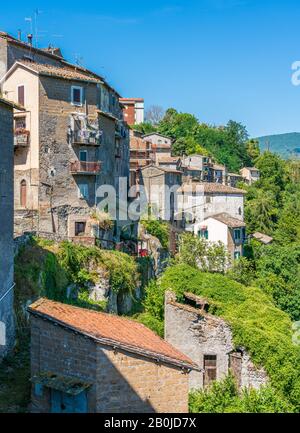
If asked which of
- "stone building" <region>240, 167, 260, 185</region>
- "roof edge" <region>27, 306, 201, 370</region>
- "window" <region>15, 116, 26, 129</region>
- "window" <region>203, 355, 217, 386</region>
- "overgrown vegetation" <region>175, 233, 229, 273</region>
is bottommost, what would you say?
"window" <region>203, 355, 217, 386</region>

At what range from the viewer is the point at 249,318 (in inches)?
1204

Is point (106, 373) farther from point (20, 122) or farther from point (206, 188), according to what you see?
point (206, 188)

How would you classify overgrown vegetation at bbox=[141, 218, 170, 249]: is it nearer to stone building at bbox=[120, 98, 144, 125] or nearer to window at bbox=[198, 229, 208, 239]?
window at bbox=[198, 229, 208, 239]

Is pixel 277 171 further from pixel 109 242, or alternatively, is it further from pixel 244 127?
pixel 109 242

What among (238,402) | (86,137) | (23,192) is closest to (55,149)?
(86,137)

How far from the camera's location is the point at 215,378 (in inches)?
1009

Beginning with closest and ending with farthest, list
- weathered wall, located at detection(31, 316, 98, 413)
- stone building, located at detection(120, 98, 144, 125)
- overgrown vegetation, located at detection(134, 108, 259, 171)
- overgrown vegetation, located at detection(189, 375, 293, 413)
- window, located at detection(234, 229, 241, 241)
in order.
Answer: weathered wall, located at detection(31, 316, 98, 413) → overgrown vegetation, located at detection(189, 375, 293, 413) → window, located at detection(234, 229, 241, 241) → stone building, located at detection(120, 98, 144, 125) → overgrown vegetation, located at detection(134, 108, 259, 171)

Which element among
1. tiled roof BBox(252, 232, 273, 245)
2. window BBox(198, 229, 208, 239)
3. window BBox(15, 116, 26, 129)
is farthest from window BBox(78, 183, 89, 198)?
tiled roof BBox(252, 232, 273, 245)

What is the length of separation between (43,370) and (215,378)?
10491 millimetres

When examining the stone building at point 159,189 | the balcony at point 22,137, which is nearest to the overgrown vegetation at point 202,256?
the stone building at point 159,189

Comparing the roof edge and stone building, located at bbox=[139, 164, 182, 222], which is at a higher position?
stone building, located at bbox=[139, 164, 182, 222]

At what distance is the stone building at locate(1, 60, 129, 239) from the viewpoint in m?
35.3

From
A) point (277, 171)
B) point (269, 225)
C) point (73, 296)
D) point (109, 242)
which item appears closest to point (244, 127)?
point (277, 171)

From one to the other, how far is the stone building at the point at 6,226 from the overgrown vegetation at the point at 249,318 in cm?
962
